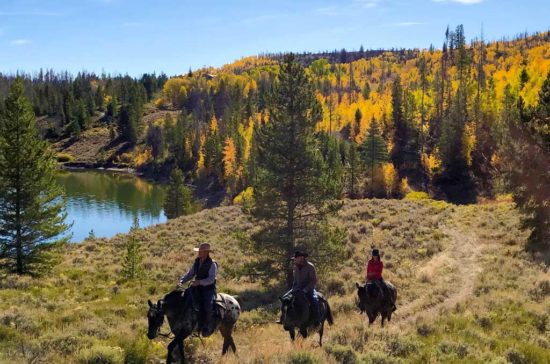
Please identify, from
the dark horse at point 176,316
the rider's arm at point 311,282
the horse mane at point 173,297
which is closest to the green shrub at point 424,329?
the rider's arm at point 311,282

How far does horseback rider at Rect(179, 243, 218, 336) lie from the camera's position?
1018cm

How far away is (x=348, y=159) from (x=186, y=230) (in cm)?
4557

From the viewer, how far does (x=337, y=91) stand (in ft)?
650

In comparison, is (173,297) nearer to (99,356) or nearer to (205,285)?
(205,285)

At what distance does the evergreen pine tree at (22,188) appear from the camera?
2375 cm

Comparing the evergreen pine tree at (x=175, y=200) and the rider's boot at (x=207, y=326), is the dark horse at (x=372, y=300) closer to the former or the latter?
the rider's boot at (x=207, y=326)

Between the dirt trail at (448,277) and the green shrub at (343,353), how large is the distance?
384 cm

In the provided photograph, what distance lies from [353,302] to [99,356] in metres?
11.9

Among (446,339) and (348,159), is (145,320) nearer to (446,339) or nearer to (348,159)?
(446,339)

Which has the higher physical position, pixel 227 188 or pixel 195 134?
pixel 195 134

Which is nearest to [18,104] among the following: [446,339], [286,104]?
[286,104]

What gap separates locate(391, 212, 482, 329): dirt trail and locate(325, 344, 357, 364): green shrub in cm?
384

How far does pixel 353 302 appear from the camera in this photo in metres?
19.3

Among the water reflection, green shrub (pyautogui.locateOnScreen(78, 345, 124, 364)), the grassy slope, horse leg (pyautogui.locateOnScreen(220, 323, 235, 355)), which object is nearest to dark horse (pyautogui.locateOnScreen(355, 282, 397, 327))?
the grassy slope
